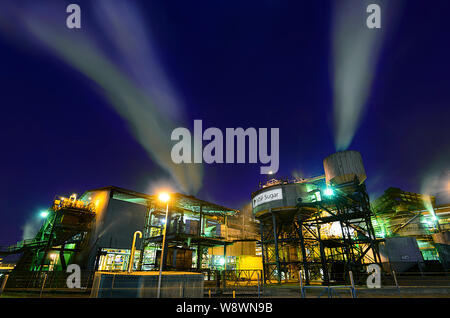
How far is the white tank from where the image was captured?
82.1 feet

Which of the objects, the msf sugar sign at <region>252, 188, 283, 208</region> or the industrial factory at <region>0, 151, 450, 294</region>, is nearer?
the industrial factory at <region>0, 151, 450, 294</region>

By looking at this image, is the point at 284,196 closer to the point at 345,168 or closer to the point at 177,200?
the point at 345,168

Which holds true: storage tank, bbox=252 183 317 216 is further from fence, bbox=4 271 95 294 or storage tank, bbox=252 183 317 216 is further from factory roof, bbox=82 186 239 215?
fence, bbox=4 271 95 294

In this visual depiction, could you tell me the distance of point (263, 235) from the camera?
106ft

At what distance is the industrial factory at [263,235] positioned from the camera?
78.6 ft

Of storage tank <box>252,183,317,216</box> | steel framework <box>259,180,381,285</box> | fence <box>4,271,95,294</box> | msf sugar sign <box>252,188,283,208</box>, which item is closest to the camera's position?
fence <box>4,271,95,294</box>

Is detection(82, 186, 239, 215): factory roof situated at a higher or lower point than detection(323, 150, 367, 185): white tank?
lower

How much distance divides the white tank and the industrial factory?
0.10m

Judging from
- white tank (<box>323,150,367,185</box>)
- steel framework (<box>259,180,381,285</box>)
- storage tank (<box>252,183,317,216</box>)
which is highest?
white tank (<box>323,150,367,185</box>)

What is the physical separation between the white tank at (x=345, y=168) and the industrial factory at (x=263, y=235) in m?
0.10

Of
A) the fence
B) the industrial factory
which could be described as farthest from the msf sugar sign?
the fence

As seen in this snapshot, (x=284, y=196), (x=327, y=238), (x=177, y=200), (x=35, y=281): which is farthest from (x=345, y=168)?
(x=35, y=281)

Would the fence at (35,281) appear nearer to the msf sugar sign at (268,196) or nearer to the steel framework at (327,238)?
the steel framework at (327,238)
